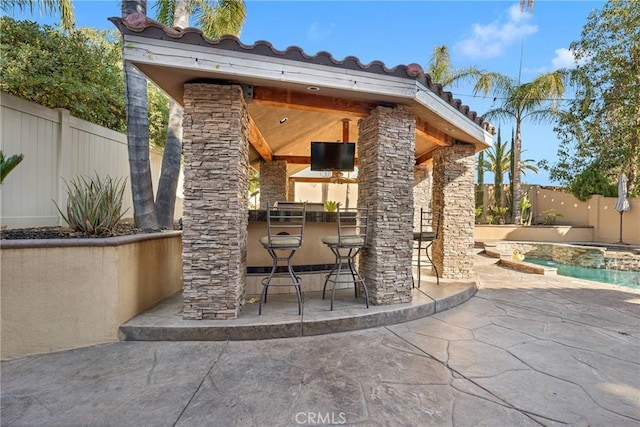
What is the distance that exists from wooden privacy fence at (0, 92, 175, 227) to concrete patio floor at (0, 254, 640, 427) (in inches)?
79.4

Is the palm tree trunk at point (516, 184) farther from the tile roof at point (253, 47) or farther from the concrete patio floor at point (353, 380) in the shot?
the tile roof at point (253, 47)

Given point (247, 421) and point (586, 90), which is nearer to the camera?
point (247, 421)

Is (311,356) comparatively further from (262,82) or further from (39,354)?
(262,82)

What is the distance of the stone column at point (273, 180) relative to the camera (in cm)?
779

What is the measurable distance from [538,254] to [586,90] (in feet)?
20.6

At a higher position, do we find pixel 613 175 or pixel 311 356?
pixel 613 175

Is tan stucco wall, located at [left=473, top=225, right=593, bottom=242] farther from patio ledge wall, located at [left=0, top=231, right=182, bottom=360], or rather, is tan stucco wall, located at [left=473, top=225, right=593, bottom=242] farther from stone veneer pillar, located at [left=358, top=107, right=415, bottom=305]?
patio ledge wall, located at [left=0, top=231, right=182, bottom=360]

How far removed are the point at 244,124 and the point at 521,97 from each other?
12.8 metres

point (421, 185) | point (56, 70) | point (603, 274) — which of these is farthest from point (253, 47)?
point (603, 274)

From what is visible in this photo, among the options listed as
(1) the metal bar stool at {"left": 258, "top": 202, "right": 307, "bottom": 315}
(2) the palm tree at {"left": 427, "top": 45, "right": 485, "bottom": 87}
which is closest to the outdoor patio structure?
(1) the metal bar stool at {"left": 258, "top": 202, "right": 307, "bottom": 315}

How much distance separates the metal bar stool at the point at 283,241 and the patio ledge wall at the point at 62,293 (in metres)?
1.40

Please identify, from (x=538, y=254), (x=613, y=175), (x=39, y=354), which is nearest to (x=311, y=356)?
(x=39, y=354)

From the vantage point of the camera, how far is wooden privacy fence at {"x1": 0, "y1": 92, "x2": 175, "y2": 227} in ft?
11.1

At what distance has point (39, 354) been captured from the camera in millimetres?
2586
